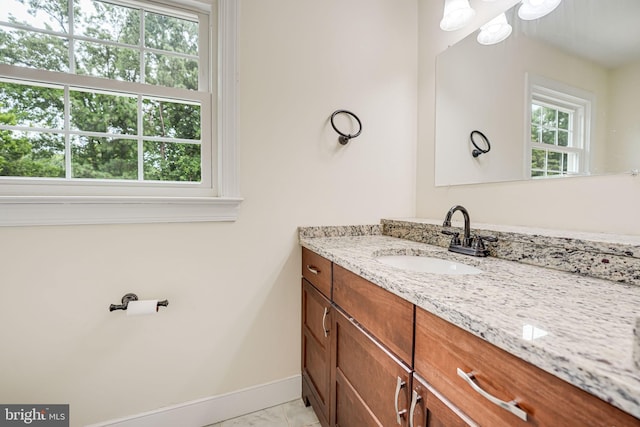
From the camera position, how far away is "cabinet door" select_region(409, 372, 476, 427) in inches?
22.2

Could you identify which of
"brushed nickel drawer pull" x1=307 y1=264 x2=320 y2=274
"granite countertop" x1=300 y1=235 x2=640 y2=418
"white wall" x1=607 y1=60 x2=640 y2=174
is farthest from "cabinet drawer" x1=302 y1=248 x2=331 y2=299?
"white wall" x1=607 y1=60 x2=640 y2=174

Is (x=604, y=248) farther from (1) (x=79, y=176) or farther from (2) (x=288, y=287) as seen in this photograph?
(1) (x=79, y=176)

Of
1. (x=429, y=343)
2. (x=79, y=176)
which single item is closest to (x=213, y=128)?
(x=79, y=176)

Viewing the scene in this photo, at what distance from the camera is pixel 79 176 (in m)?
1.21

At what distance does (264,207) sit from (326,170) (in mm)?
402

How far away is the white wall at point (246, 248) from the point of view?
45.2 inches

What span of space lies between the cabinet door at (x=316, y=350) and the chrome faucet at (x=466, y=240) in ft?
1.94

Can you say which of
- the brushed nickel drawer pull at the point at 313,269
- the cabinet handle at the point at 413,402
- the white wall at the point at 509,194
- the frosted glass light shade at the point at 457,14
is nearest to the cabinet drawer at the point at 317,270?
the brushed nickel drawer pull at the point at 313,269

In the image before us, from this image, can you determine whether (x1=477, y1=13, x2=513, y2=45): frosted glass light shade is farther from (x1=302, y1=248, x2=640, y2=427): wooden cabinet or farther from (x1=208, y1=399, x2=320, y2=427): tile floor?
(x1=208, y1=399, x2=320, y2=427): tile floor

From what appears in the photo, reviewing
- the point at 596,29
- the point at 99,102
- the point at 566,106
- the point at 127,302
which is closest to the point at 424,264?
the point at 566,106

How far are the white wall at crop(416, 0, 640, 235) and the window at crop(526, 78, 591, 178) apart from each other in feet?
0.17

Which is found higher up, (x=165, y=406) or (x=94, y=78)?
(x=94, y=78)

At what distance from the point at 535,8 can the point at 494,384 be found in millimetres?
1440

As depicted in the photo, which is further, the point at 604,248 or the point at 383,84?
the point at 383,84
